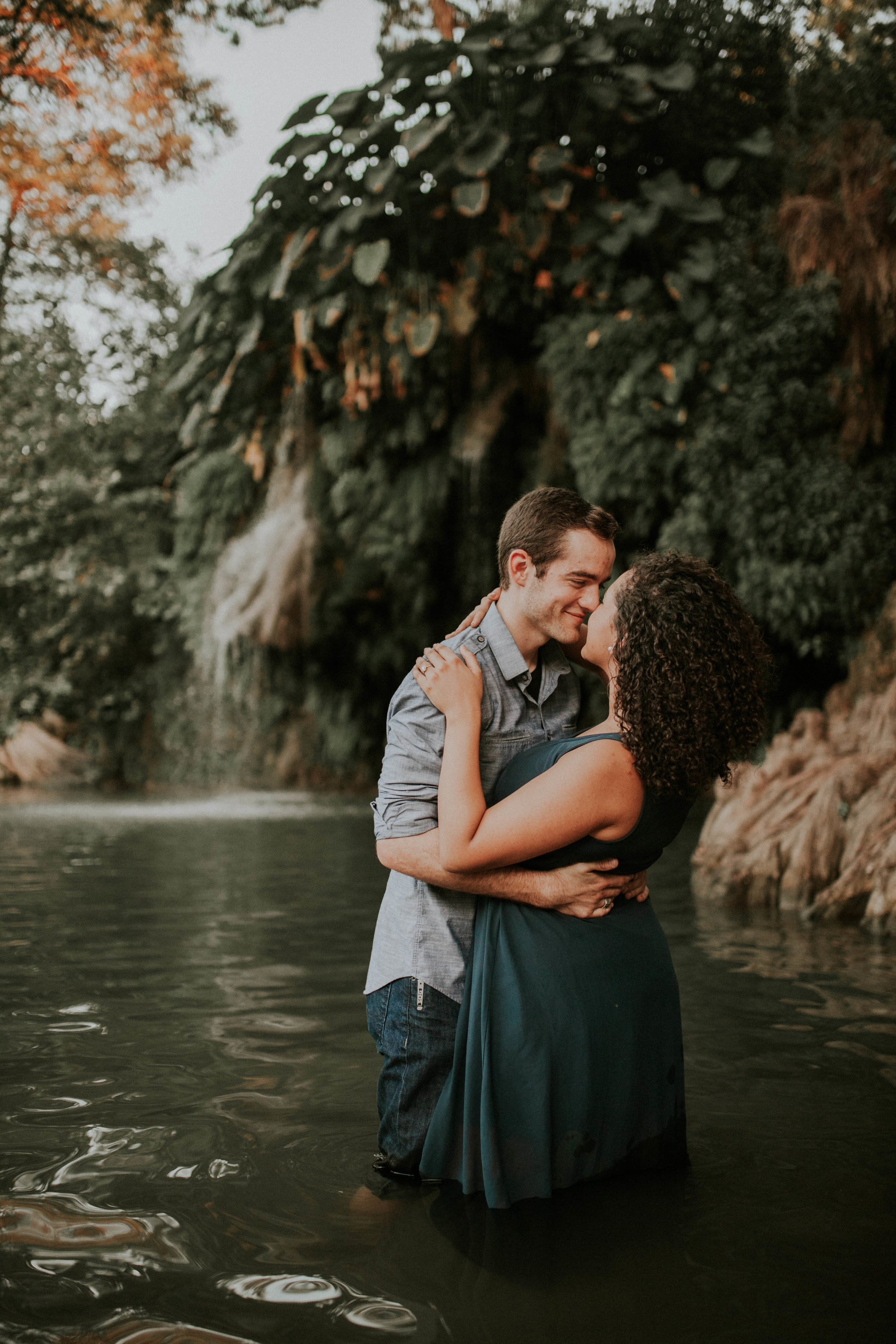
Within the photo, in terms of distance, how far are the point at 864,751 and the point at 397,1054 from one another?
635 centimetres

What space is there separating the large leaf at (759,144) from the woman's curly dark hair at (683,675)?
10.5 meters

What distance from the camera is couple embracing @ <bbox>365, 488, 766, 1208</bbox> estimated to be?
92.4 inches

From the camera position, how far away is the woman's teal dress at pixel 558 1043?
93.5 inches

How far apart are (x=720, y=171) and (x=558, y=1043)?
36.3ft

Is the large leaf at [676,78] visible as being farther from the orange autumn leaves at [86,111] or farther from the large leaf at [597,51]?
the orange autumn leaves at [86,111]

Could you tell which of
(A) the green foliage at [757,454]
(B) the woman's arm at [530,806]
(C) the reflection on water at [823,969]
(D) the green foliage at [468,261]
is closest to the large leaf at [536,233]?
(D) the green foliage at [468,261]

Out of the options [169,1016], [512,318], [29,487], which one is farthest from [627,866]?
[29,487]

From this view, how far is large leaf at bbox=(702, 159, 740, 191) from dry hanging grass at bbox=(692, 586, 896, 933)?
222 inches

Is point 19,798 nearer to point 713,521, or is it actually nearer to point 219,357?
point 219,357

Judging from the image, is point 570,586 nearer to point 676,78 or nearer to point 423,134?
point 423,134

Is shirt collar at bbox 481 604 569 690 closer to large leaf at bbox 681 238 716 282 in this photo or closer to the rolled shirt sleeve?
the rolled shirt sleeve

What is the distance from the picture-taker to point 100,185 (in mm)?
19938

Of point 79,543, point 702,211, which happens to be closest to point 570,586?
point 702,211

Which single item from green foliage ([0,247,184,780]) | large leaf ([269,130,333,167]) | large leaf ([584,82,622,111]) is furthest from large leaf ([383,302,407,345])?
green foliage ([0,247,184,780])
